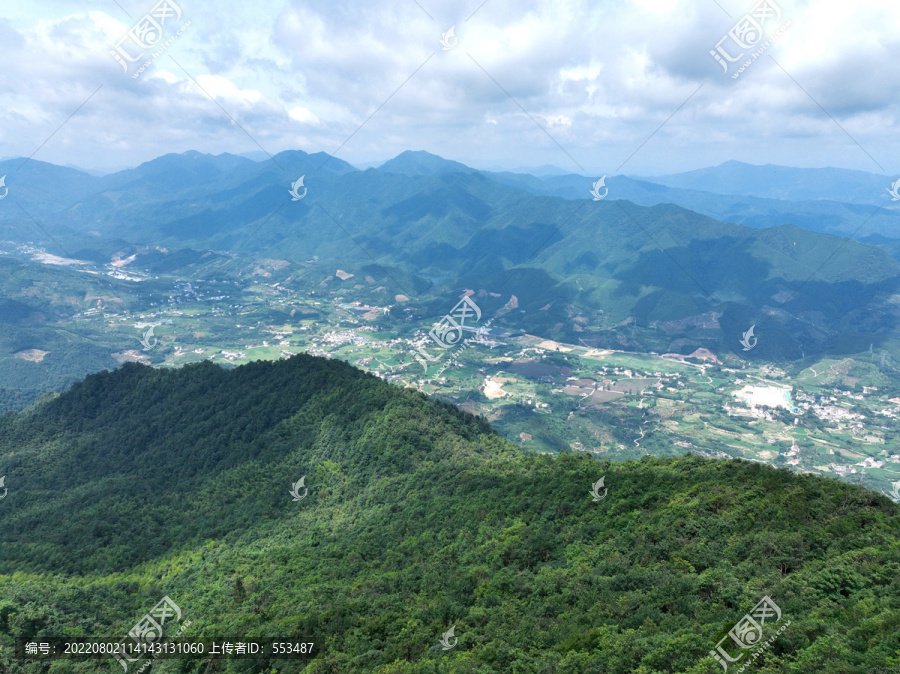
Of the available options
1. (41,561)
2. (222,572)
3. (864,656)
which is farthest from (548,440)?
(864,656)

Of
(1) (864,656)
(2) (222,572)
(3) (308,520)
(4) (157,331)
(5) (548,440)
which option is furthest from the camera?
(4) (157,331)

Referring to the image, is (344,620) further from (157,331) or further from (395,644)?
(157,331)
